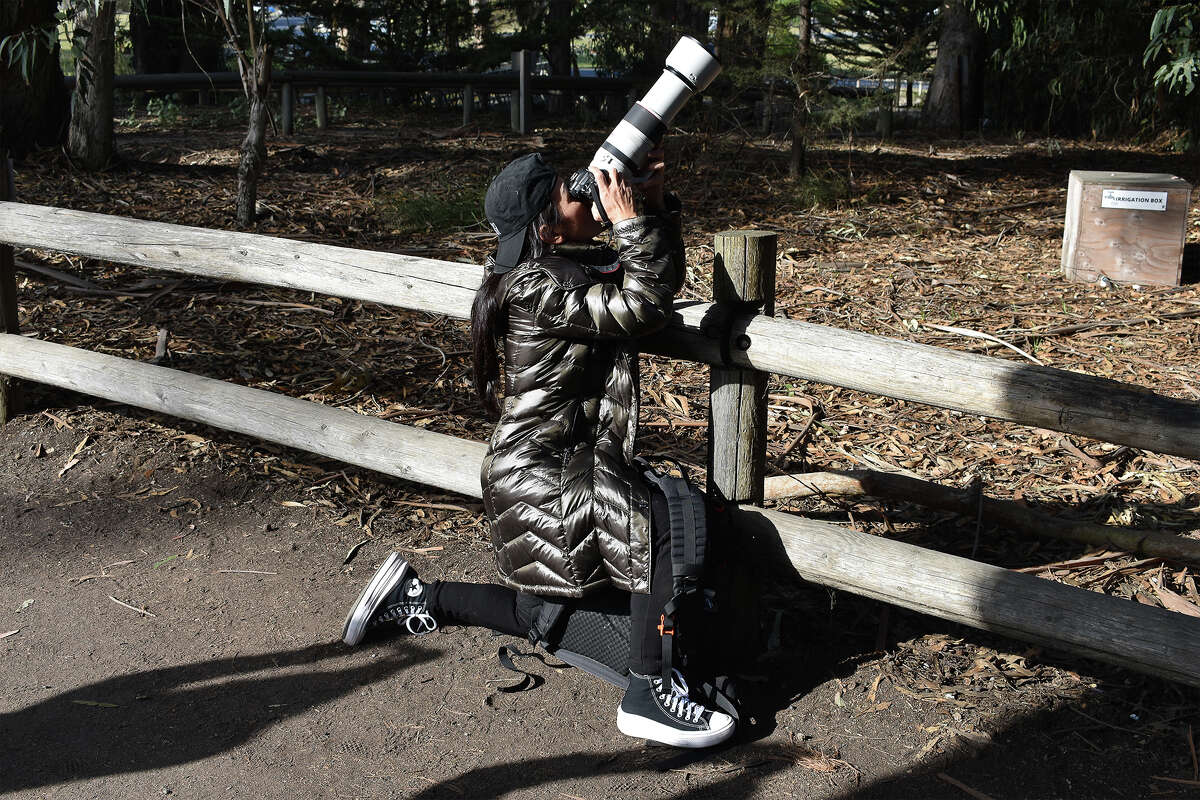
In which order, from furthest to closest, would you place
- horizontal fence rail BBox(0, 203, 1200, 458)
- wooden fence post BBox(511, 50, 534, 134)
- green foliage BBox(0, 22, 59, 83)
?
1. wooden fence post BBox(511, 50, 534, 134)
2. green foliage BBox(0, 22, 59, 83)
3. horizontal fence rail BBox(0, 203, 1200, 458)

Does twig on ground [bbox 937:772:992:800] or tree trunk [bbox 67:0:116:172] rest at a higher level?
tree trunk [bbox 67:0:116:172]

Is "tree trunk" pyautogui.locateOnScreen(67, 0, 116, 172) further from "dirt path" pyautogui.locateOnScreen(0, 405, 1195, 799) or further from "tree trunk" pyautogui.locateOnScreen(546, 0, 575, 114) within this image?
"tree trunk" pyautogui.locateOnScreen(546, 0, 575, 114)

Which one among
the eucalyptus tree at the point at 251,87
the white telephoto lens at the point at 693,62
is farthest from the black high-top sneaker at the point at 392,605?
the eucalyptus tree at the point at 251,87

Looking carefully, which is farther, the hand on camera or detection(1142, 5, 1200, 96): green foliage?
detection(1142, 5, 1200, 96): green foliage

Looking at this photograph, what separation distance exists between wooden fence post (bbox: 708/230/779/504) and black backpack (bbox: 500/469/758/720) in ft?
0.41

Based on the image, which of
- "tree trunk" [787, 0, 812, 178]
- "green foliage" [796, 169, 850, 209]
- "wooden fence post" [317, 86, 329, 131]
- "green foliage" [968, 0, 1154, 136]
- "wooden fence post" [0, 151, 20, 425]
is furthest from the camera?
"wooden fence post" [317, 86, 329, 131]

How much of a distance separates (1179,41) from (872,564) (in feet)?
27.3

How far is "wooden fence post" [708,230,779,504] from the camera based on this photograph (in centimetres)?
308

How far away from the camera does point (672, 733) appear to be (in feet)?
9.40

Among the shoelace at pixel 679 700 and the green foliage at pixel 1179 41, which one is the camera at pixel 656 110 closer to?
the shoelace at pixel 679 700

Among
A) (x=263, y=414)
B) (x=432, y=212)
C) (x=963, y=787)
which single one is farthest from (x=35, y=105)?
(x=963, y=787)

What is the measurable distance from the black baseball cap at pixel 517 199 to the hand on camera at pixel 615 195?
0.18 m

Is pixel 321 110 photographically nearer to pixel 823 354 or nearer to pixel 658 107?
pixel 658 107

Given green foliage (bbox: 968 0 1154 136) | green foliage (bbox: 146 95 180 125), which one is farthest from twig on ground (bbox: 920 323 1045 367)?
green foliage (bbox: 146 95 180 125)
